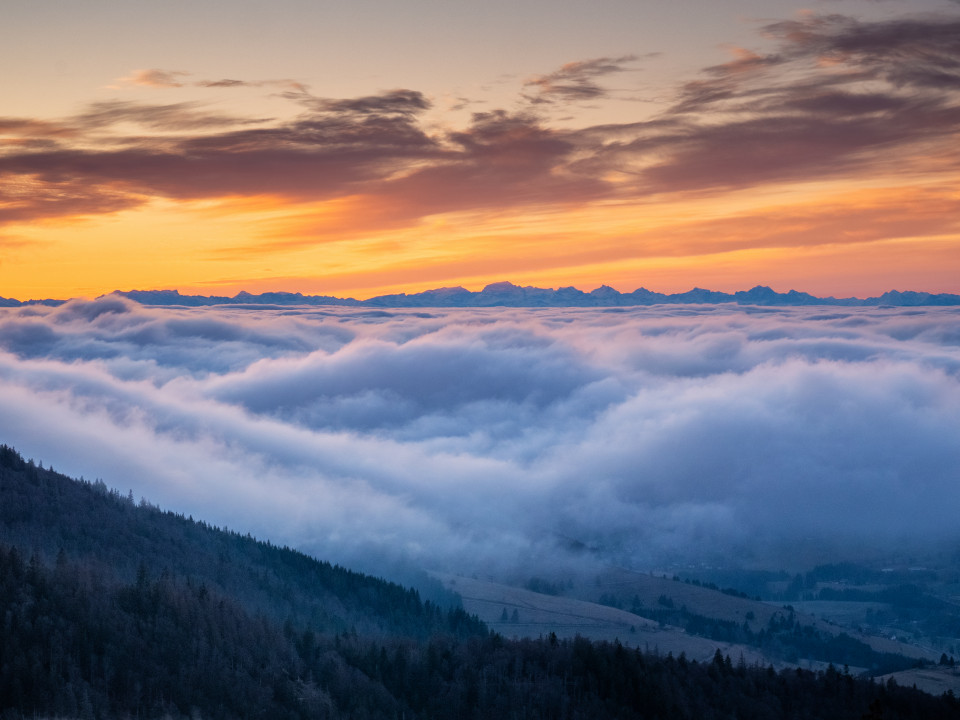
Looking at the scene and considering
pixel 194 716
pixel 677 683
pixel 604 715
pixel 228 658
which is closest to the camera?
pixel 194 716

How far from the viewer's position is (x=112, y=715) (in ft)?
391

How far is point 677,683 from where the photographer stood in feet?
557

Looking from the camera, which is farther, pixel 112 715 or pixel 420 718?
pixel 420 718

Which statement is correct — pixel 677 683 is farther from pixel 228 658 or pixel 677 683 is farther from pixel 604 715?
pixel 228 658

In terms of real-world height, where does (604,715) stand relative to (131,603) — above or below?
below

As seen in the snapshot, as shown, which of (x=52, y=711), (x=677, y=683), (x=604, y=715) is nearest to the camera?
(x=52, y=711)

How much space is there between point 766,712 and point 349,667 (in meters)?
74.9

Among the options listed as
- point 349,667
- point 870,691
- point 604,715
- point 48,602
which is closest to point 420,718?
point 349,667

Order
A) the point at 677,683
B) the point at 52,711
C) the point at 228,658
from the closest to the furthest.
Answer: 1. the point at 52,711
2. the point at 228,658
3. the point at 677,683

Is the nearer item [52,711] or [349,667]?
[52,711]

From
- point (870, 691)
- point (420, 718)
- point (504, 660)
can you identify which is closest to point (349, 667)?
point (420, 718)

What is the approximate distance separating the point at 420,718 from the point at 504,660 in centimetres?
2474

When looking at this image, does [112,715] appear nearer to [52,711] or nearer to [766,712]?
[52,711]

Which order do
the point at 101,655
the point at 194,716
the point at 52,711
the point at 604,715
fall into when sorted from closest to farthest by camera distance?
the point at 52,711
the point at 194,716
the point at 101,655
the point at 604,715
